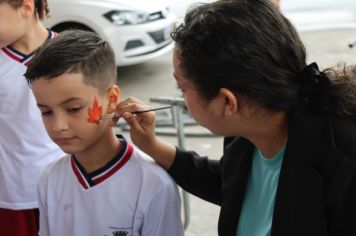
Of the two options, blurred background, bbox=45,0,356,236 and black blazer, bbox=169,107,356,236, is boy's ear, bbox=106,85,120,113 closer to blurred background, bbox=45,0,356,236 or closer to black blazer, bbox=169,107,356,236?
black blazer, bbox=169,107,356,236

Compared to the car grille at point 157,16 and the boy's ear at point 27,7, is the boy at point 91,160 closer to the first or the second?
the boy's ear at point 27,7

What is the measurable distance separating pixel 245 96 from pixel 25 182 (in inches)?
39.7

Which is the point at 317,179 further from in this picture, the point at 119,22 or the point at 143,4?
the point at 143,4

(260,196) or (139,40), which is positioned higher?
(260,196)

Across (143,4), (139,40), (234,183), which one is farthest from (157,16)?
(234,183)

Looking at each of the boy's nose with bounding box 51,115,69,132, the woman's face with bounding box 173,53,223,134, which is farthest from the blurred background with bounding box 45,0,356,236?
the woman's face with bounding box 173,53,223,134

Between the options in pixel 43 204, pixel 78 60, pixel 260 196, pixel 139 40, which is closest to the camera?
pixel 260 196

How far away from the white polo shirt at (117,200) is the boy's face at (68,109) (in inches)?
4.3

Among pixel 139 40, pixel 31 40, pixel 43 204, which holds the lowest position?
pixel 139 40

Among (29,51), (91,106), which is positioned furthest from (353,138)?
(29,51)

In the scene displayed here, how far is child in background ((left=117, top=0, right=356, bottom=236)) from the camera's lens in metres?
1.19

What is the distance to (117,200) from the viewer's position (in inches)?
59.2

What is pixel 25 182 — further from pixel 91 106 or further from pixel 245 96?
pixel 245 96

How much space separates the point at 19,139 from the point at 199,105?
837mm
